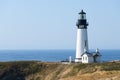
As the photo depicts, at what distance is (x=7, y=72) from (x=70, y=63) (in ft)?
43.4

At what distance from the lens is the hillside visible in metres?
70.4

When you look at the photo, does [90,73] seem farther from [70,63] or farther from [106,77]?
[70,63]

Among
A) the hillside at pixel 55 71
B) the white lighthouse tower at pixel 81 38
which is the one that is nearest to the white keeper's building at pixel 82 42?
the white lighthouse tower at pixel 81 38

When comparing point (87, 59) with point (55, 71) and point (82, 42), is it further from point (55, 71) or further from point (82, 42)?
point (55, 71)

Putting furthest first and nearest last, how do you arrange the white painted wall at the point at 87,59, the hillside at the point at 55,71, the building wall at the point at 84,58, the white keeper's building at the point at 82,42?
the white keeper's building at the point at 82,42
the building wall at the point at 84,58
the white painted wall at the point at 87,59
the hillside at the point at 55,71

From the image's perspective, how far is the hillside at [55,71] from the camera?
70.4 metres

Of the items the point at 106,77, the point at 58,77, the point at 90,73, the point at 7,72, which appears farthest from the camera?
the point at 7,72

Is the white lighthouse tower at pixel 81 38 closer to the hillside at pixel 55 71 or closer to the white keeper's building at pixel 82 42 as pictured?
the white keeper's building at pixel 82 42

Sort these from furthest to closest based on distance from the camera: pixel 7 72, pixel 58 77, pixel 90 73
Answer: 1. pixel 7 72
2. pixel 58 77
3. pixel 90 73

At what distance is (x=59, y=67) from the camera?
273 feet

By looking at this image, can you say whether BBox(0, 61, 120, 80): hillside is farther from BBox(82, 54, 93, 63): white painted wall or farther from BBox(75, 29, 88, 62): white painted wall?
BBox(75, 29, 88, 62): white painted wall

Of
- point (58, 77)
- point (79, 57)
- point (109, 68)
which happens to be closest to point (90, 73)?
point (109, 68)

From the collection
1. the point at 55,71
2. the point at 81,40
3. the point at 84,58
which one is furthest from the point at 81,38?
the point at 55,71

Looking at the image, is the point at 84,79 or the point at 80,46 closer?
the point at 84,79
